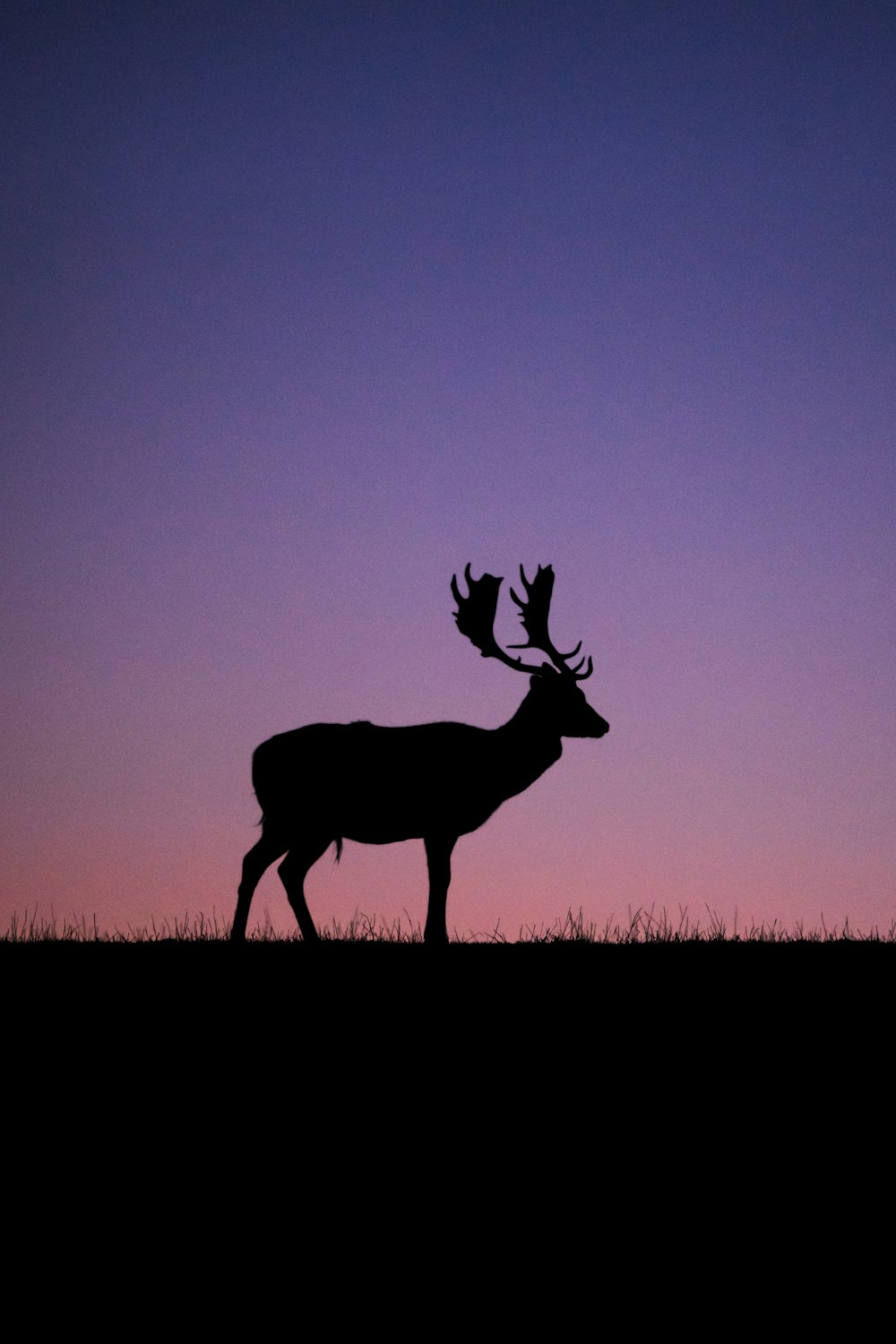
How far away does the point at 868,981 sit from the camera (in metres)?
10.4

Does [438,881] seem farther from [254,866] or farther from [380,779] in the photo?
[254,866]

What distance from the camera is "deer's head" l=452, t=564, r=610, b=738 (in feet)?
41.1

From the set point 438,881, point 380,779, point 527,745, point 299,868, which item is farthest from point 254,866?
point 527,745

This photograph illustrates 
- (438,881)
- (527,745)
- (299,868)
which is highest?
(527,745)

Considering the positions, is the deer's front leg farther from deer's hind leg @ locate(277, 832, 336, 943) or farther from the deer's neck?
deer's hind leg @ locate(277, 832, 336, 943)

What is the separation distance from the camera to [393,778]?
1209 cm

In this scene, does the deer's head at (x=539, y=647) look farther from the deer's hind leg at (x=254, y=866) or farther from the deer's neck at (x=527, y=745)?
the deer's hind leg at (x=254, y=866)

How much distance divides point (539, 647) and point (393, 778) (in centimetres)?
201

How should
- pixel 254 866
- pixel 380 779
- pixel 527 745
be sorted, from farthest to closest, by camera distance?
pixel 527 745 → pixel 254 866 → pixel 380 779

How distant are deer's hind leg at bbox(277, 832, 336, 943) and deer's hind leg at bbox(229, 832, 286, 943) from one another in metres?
0.13

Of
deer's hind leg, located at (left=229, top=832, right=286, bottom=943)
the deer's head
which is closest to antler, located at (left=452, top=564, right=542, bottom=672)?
the deer's head

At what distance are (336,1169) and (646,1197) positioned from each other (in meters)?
1.40

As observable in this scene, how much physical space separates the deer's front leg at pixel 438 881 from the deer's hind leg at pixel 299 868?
1.09m

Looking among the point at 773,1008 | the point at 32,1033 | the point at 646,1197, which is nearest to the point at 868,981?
the point at 773,1008
